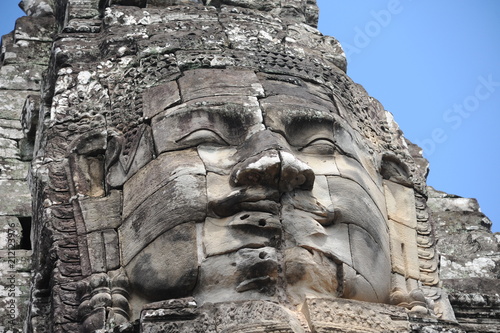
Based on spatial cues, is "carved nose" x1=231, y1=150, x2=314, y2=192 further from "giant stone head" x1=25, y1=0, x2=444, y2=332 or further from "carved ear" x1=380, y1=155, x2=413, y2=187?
"carved ear" x1=380, y1=155, x2=413, y2=187

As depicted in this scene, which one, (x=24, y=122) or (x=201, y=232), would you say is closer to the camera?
(x=201, y=232)

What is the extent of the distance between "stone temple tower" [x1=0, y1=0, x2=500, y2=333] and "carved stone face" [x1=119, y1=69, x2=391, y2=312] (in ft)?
0.04

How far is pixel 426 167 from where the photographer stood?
44.0ft

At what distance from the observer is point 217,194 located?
33.7 ft

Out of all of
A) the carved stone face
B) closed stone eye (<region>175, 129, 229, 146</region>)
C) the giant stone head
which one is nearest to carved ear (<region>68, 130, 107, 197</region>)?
the giant stone head

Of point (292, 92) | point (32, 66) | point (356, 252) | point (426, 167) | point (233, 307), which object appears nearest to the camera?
point (233, 307)

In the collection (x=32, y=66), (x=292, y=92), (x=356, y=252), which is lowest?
(x=356, y=252)

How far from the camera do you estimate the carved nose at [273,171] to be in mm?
10188

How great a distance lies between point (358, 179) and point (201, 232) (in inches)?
57.5

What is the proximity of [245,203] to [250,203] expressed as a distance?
4 centimetres

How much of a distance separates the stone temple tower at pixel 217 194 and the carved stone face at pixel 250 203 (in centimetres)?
1

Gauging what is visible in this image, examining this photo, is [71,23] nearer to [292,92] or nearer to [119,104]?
[119,104]

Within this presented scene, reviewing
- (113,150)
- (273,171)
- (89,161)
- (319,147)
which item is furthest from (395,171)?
(89,161)

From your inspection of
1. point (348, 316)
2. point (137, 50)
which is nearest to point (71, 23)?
point (137, 50)
